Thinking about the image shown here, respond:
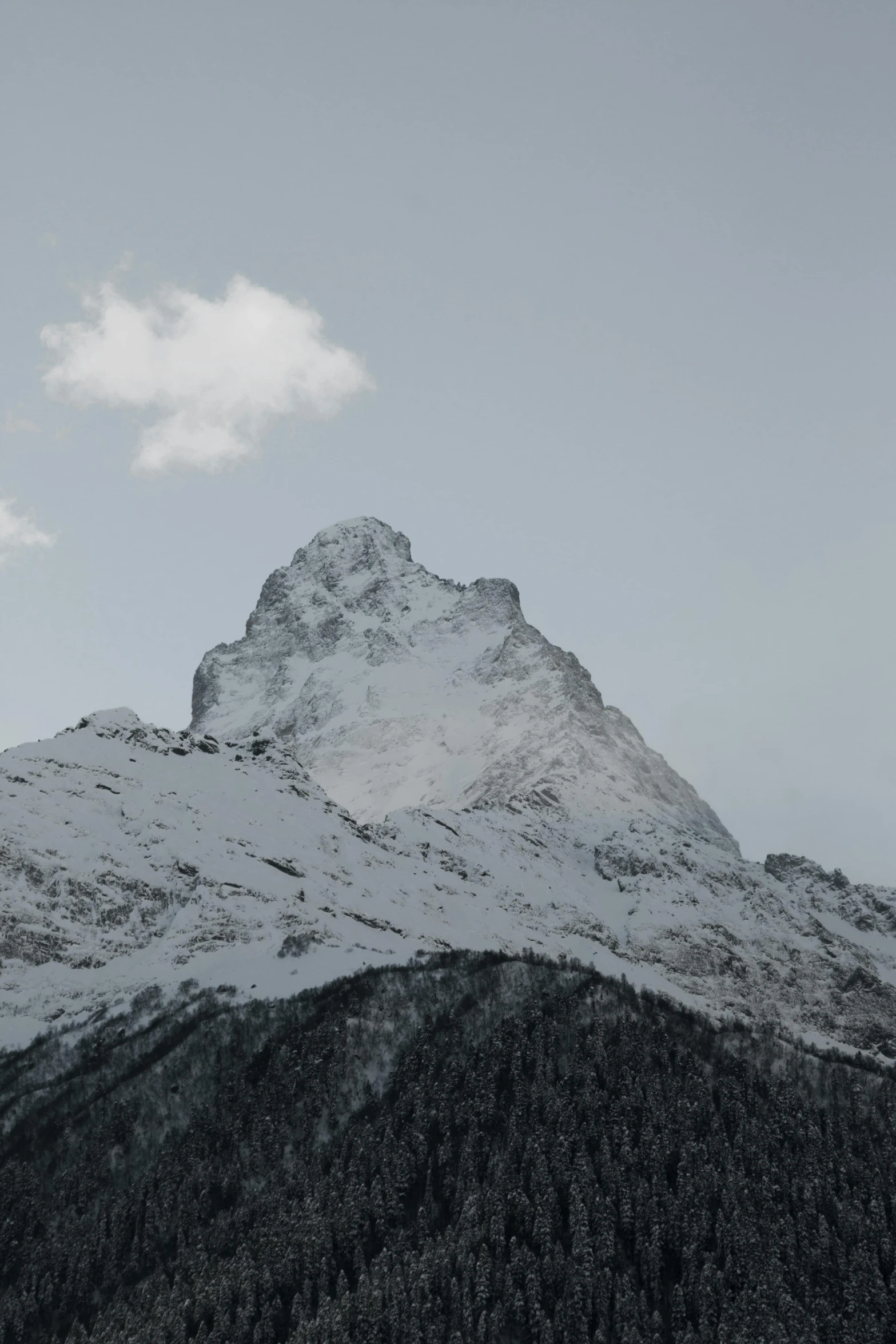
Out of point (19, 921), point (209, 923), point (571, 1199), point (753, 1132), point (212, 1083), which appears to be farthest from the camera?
point (209, 923)

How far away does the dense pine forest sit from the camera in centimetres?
9350

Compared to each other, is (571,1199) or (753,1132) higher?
(753,1132)

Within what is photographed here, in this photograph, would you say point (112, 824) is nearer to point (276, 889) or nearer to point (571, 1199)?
point (276, 889)

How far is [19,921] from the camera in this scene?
494 ft

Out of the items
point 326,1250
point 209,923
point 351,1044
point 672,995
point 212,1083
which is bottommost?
point 326,1250

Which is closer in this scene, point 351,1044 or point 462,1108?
point 462,1108

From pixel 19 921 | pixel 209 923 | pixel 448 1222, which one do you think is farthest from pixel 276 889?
pixel 448 1222

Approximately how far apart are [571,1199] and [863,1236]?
26516 mm

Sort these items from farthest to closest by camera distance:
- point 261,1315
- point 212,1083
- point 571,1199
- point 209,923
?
1. point 209,923
2. point 212,1083
3. point 571,1199
4. point 261,1315

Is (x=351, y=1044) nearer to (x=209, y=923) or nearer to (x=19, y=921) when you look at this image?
(x=209, y=923)

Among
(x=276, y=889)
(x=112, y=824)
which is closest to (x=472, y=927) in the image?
(x=276, y=889)

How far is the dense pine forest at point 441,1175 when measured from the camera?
93500mm

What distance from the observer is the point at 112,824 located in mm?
182125

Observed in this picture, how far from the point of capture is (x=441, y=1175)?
109688mm
